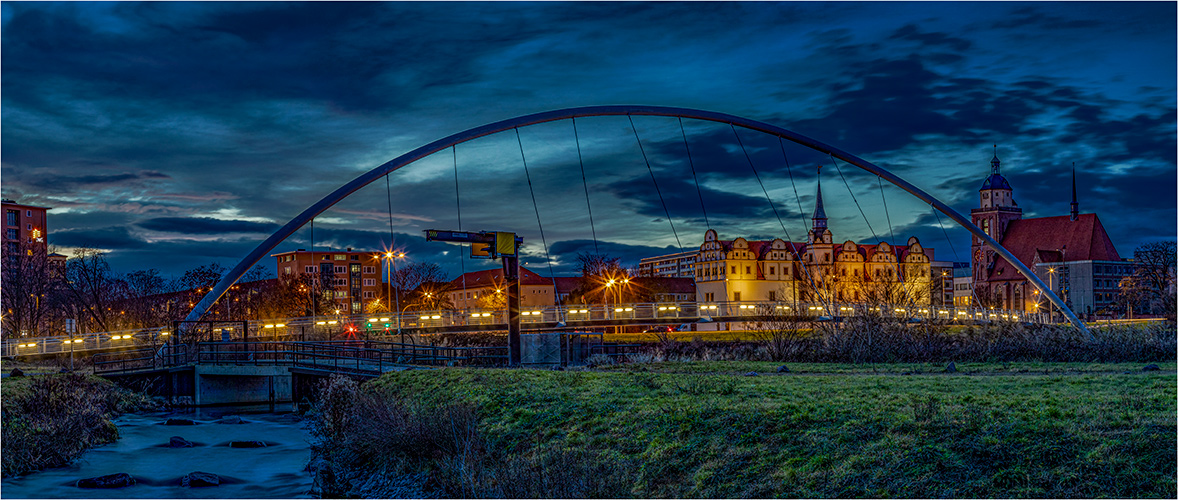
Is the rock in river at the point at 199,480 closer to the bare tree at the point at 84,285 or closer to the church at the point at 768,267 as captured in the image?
the bare tree at the point at 84,285

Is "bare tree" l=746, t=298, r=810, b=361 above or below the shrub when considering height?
above

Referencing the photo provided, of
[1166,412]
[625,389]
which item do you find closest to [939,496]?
[1166,412]

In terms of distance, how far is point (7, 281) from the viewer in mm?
67875

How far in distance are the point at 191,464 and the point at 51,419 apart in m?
3.85

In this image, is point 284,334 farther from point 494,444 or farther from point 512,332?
point 494,444

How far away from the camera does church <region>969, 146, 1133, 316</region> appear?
4953 inches

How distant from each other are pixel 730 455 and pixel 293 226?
30.8 meters

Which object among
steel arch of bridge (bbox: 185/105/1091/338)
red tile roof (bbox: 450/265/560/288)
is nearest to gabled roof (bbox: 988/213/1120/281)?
red tile roof (bbox: 450/265/560/288)

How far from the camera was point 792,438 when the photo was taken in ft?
44.3

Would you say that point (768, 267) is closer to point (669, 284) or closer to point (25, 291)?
point (669, 284)

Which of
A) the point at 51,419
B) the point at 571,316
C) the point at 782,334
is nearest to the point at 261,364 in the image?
the point at 51,419

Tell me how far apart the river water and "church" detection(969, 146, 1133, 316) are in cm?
10727

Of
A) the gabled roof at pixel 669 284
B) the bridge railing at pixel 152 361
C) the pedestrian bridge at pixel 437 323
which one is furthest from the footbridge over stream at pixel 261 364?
the gabled roof at pixel 669 284

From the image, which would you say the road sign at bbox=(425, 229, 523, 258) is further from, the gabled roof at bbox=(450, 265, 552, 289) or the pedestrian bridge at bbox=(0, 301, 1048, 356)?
the gabled roof at bbox=(450, 265, 552, 289)
